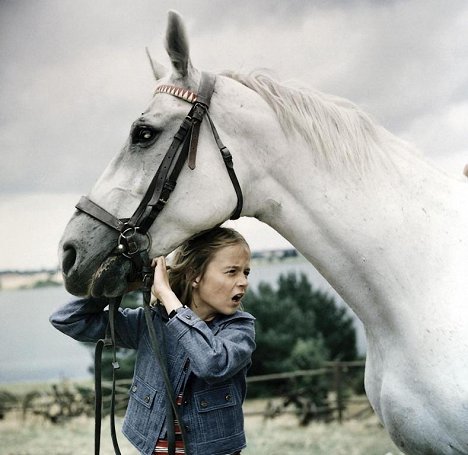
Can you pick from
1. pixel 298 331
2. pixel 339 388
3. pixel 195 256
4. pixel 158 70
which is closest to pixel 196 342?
pixel 195 256

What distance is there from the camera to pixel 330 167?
155 centimetres

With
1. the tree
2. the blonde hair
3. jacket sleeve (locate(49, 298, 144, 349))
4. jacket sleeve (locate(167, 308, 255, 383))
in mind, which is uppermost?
the blonde hair

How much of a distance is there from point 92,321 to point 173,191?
1.60 feet

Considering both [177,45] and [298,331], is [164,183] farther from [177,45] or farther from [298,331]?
[298,331]

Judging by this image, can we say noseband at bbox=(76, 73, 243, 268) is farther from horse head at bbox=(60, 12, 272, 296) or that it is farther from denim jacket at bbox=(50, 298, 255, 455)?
denim jacket at bbox=(50, 298, 255, 455)

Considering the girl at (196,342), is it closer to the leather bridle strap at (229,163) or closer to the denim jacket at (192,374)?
the denim jacket at (192,374)

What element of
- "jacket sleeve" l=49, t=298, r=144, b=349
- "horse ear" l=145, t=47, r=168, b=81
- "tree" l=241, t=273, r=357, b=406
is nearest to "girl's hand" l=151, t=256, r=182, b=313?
"jacket sleeve" l=49, t=298, r=144, b=349

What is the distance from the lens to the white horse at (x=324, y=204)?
4.84ft

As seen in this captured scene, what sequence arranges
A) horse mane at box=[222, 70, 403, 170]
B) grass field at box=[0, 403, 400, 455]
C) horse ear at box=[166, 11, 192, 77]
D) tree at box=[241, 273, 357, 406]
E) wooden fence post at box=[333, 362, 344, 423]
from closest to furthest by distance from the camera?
horse ear at box=[166, 11, 192, 77] → horse mane at box=[222, 70, 403, 170] → grass field at box=[0, 403, 400, 455] → wooden fence post at box=[333, 362, 344, 423] → tree at box=[241, 273, 357, 406]

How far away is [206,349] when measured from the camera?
1.50 metres

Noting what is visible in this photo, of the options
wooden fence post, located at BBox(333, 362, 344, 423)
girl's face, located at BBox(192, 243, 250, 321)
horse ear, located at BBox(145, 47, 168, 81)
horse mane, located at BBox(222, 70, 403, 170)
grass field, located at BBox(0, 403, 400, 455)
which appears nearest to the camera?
horse mane, located at BBox(222, 70, 403, 170)

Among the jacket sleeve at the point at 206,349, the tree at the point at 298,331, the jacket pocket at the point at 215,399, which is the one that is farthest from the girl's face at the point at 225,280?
the tree at the point at 298,331

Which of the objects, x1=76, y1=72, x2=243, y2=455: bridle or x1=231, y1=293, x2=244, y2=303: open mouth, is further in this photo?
x1=231, y1=293, x2=244, y2=303: open mouth

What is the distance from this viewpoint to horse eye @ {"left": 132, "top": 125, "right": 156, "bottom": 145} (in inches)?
60.6
